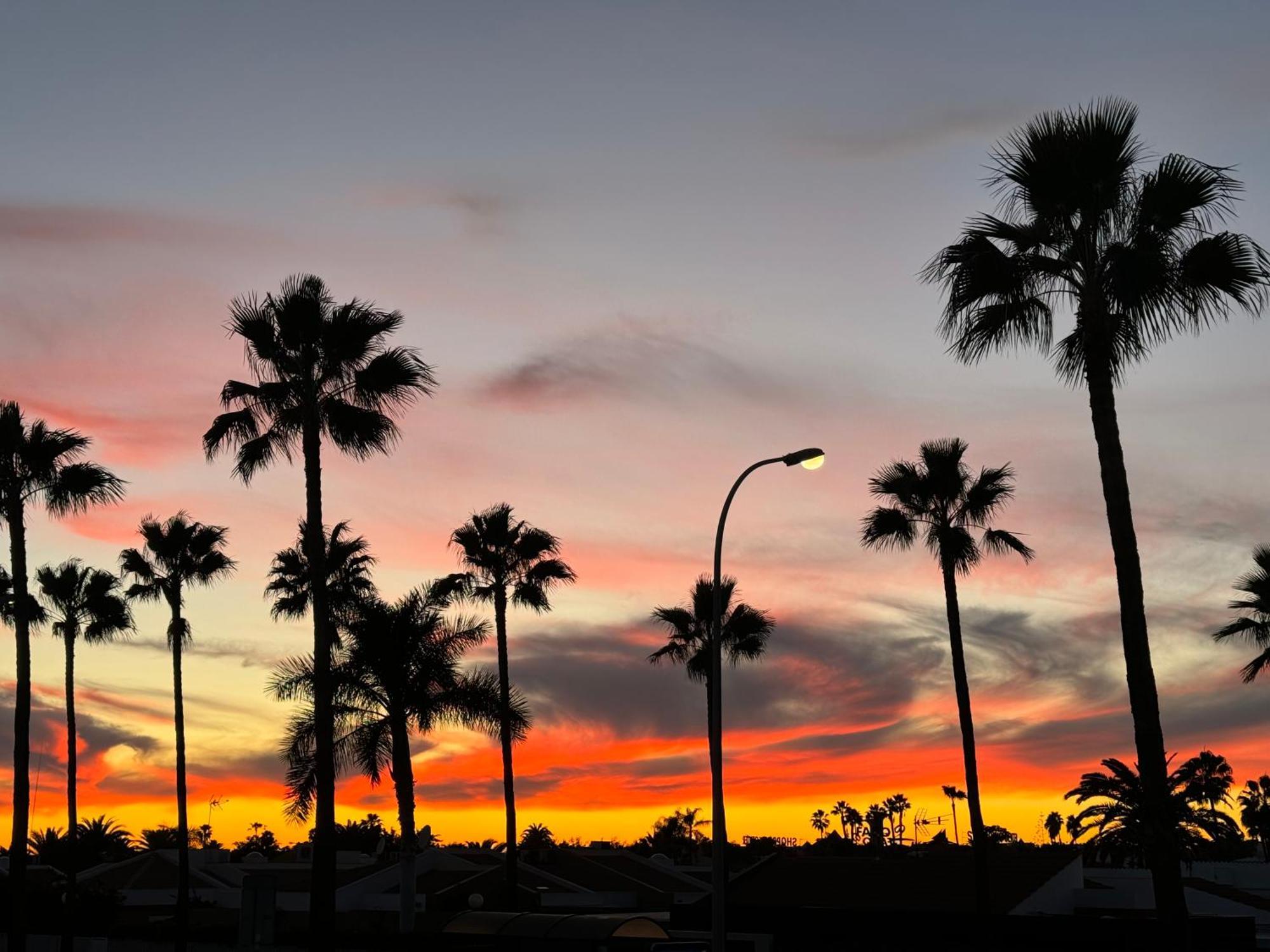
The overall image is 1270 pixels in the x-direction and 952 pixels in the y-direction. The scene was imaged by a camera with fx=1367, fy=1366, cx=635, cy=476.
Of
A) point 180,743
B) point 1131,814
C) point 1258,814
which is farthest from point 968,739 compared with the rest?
point 1258,814

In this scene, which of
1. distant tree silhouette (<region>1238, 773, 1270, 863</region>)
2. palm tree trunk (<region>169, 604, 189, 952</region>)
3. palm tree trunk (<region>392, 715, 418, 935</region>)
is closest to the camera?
palm tree trunk (<region>392, 715, 418, 935</region>)

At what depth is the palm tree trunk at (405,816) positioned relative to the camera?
44.0 m

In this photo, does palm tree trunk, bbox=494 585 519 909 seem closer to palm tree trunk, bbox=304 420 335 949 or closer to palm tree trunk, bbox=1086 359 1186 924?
palm tree trunk, bbox=304 420 335 949

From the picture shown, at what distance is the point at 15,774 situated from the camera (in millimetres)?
39812

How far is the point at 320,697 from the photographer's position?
34.9 meters

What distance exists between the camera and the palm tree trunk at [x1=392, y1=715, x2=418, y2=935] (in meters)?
Answer: 44.0

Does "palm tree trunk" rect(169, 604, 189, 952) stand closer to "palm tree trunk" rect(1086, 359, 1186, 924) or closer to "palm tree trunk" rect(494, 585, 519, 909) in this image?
"palm tree trunk" rect(494, 585, 519, 909)

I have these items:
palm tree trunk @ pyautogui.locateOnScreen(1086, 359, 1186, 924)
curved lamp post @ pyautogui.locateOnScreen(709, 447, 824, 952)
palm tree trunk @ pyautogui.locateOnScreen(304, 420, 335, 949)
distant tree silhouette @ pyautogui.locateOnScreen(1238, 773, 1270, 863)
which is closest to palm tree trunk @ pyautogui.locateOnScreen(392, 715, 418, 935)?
palm tree trunk @ pyautogui.locateOnScreen(304, 420, 335, 949)

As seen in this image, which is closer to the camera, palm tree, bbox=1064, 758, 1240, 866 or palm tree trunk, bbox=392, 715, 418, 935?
palm tree, bbox=1064, 758, 1240, 866

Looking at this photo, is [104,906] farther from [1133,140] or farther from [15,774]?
[1133,140]

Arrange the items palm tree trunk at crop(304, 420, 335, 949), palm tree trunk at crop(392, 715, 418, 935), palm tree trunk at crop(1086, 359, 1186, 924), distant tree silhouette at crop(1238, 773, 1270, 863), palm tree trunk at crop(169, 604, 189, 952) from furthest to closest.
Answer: distant tree silhouette at crop(1238, 773, 1270, 863) < palm tree trunk at crop(169, 604, 189, 952) < palm tree trunk at crop(392, 715, 418, 935) < palm tree trunk at crop(304, 420, 335, 949) < palm tree trunk at crop(1086, 359, 1186, 924)

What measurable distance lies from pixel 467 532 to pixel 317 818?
26350 millimetres

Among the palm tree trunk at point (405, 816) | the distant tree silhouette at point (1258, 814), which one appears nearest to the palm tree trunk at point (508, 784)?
the palm tree trunk at point (405, 816)

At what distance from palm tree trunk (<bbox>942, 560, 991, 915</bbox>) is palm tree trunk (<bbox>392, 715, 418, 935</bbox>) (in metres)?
17.8
